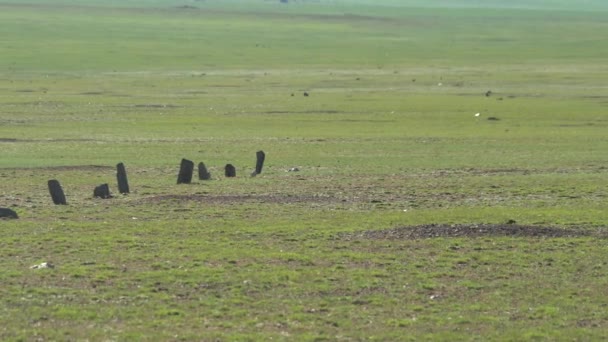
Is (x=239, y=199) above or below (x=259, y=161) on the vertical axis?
below

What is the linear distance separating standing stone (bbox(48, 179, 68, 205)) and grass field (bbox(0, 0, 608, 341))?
1.89ft

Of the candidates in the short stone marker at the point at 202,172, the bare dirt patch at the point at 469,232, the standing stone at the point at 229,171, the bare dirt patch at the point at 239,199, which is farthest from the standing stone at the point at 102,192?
the bare dirt patch at the point at 469,232

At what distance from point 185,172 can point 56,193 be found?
15.0 ft

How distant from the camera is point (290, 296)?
568 inches

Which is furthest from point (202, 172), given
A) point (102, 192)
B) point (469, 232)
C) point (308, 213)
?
point (469, 232)

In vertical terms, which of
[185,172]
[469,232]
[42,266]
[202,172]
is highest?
[42,266]

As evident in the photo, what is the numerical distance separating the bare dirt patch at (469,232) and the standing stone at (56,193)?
248 inches

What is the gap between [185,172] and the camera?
2662cm

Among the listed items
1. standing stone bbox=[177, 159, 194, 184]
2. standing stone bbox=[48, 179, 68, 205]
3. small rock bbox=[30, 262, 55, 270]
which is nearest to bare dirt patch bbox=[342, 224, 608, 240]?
small rock bbox=[30, 262, 55, 270]

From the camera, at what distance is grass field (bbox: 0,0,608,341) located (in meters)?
13.5

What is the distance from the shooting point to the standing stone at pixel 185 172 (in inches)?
1044

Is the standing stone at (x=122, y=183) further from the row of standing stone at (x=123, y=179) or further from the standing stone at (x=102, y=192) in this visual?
the standing stone at (x=102, y=192)

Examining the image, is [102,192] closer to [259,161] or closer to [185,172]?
[185,172]

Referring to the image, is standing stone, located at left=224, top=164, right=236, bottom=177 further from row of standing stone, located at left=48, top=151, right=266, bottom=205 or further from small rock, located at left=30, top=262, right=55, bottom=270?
small rock, located at left=30, top=262, right=55, bottom=270
